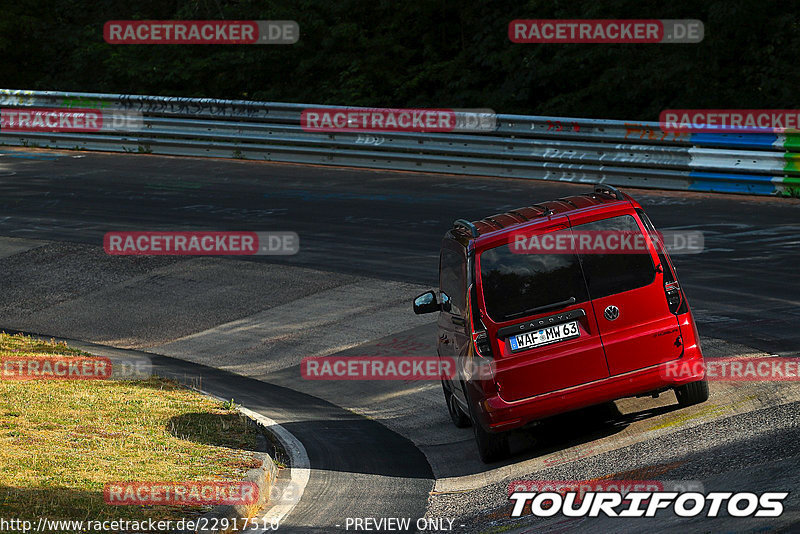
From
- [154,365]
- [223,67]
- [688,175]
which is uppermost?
[223,67]

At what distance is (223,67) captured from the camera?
104 feet

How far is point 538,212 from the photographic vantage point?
928 cm

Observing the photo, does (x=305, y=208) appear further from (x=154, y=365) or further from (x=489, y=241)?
(x=489, y=241)

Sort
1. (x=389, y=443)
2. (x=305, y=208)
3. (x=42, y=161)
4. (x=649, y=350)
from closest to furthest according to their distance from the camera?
(x=649, y=350) → (x=389, y=443) → (x=305, y=208) → (x=42, y=161)

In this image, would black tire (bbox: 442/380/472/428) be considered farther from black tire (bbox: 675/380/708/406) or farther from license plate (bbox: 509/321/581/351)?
black tire (bbox: 675/380/708/406)

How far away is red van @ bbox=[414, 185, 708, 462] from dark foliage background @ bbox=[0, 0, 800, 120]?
1503cm

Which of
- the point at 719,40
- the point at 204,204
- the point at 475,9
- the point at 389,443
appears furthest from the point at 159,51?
the point at 389,443

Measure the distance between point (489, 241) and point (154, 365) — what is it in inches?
241

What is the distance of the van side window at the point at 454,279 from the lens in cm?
917
